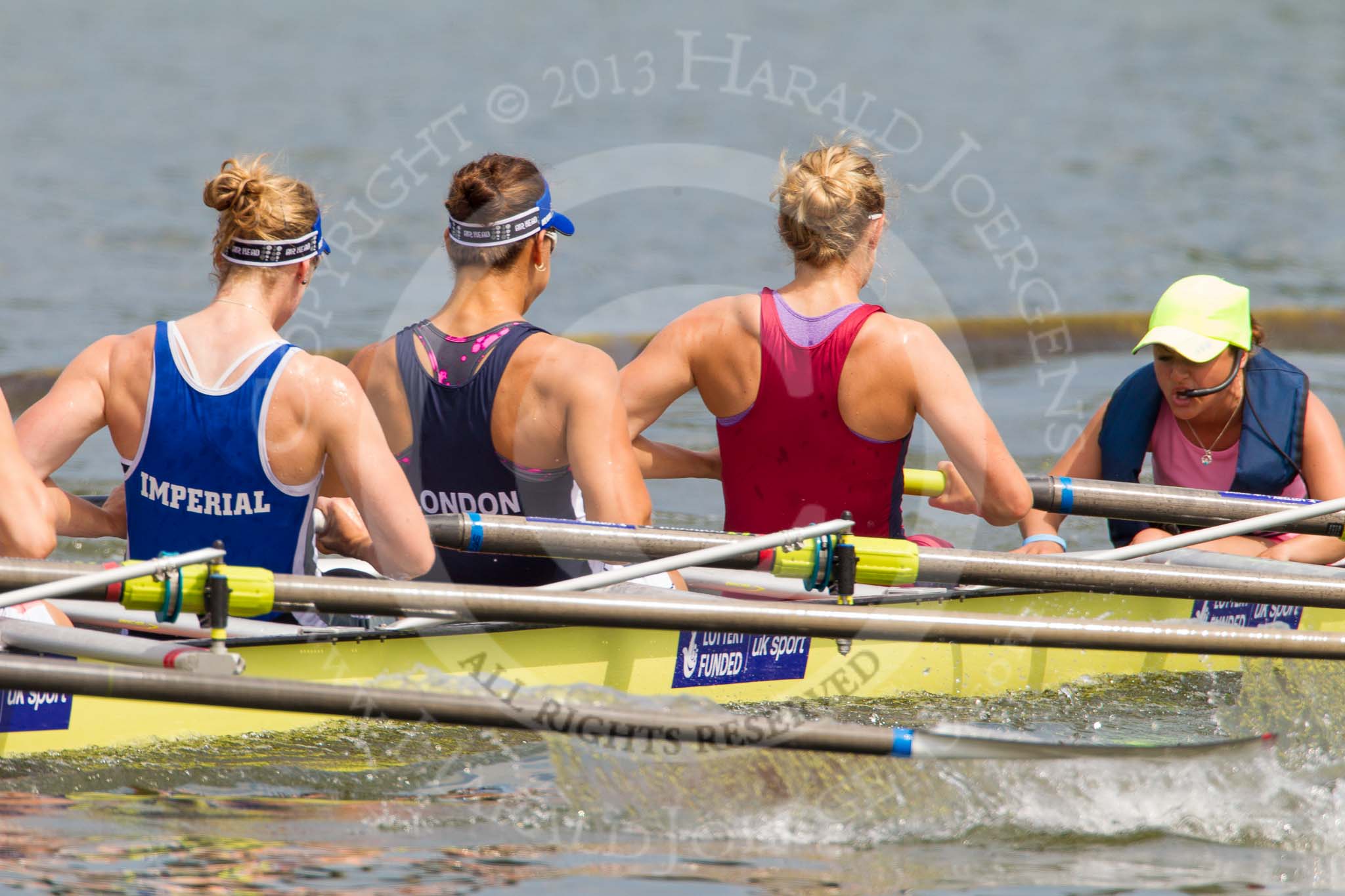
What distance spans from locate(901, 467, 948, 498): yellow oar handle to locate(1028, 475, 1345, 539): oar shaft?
317 mm

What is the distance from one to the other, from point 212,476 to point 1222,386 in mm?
3576

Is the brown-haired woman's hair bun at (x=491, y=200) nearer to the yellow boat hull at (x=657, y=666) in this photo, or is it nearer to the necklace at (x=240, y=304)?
the necklace at (x=240, y=304)

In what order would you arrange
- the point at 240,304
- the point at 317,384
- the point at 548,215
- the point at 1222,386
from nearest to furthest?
the point at 317,384
the point at 240,304
the point at 548,215
the point at 1222,386

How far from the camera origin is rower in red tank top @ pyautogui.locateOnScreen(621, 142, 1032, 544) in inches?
189

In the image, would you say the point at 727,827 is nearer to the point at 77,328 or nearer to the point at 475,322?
the point at 475,322

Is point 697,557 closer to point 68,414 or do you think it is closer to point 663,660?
point 663,660

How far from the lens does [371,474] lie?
4.21 metres

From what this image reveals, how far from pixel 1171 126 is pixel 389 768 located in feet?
70.0

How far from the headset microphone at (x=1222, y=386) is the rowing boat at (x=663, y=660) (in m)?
0.77

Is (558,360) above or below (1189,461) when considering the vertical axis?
above

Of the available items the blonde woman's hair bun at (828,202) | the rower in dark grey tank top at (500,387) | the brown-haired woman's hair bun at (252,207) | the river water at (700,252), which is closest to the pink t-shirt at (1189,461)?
the river water at (700,252)

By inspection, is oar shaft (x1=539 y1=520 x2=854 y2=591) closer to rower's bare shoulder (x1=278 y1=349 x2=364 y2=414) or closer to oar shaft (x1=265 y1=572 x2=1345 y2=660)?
oar shaft (x1=265 y1=572 x2=1345 y2=660)

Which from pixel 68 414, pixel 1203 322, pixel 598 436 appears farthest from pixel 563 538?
pixel 1203 322

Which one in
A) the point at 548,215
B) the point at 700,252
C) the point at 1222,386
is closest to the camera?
the point at 548,215
